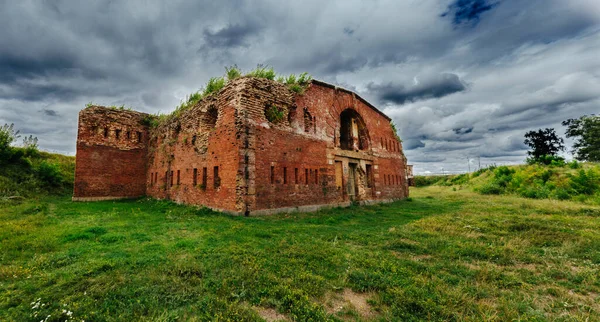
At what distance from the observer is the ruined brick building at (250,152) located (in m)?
10.7

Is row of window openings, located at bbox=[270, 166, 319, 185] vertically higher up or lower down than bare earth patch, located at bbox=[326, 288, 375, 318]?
higher up

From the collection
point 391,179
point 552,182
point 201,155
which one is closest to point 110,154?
point 201,155

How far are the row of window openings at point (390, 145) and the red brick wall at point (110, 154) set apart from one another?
63.5 feet

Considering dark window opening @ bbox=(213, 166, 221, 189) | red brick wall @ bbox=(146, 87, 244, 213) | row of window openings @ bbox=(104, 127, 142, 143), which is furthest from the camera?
row of window openings @ bbox=(104, 127, 142, 143)

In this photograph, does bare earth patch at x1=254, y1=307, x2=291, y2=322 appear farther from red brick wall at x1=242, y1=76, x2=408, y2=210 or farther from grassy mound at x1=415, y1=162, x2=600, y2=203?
grassy mound at x1=415, y1=162, x2=600, y2=203

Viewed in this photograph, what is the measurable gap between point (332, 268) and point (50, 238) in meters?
7.23

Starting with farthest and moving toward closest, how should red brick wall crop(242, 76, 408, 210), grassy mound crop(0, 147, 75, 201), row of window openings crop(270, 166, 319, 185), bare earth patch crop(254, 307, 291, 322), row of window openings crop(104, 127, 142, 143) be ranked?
row of window openings crop(104, 127, 142, 143)
grassy mound crop(0, 147, 75, 201)
row of window openings crop(270, 166, 319, 185)
red brick wall crop(242, 76, 408, 210)
bare earth patch crop(254, 307, 291, 322)

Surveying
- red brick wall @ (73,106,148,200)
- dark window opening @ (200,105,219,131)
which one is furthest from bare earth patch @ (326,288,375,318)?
red brick wall @ (73,106,148,200)

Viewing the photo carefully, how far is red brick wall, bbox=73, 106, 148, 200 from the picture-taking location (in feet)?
54.8

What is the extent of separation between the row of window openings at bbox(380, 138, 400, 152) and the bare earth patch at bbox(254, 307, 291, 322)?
61.5ft

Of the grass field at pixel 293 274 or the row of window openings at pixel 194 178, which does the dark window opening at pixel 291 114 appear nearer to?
the row of window openings at pixel 194 178

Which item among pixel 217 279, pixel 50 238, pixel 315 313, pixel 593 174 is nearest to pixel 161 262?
pixel 217 279

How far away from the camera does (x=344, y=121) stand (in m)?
18.4

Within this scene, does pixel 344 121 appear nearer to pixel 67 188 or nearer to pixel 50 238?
pixel 50 238
